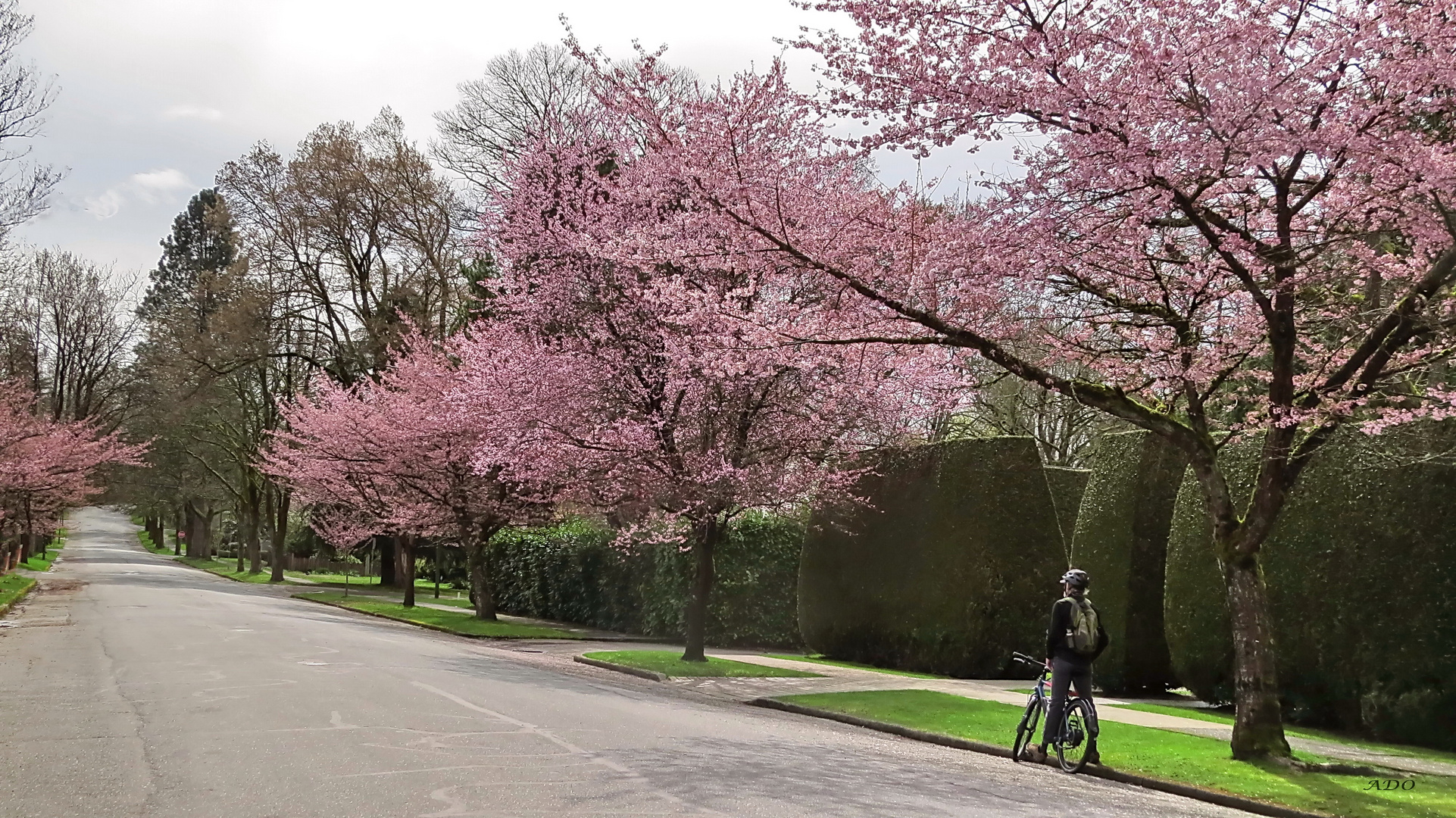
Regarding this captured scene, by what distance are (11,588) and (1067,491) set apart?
30.6m

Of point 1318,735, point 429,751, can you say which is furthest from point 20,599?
point 1318,735

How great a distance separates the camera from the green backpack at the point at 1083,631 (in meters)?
10.0

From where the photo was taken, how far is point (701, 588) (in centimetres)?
Result: 2047

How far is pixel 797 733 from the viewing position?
1161 cm

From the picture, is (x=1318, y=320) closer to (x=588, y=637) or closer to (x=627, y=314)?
(x=627, y=314)

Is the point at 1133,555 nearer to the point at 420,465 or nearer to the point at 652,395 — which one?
the point at 652,395

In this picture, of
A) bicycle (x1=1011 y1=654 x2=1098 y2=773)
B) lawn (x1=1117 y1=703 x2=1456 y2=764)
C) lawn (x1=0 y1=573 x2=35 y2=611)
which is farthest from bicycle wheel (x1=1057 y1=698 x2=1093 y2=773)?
lawn (x1=0 y1=573 x2=35 y2=611)

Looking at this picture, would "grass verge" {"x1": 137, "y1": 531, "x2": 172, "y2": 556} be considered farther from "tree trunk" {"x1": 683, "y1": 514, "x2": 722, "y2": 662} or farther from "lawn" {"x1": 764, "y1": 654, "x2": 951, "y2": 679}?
"tree trunk" {"x1": 683, "y1": 514, "x2": 722, "y2": 662}

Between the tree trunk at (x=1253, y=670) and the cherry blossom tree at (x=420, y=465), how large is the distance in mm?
17915

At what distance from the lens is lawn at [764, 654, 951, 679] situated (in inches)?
774

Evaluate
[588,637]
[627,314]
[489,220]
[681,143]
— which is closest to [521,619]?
[588,637]

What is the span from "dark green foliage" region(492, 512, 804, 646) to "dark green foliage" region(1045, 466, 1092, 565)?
21.8ft

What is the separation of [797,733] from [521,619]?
74.7 ft

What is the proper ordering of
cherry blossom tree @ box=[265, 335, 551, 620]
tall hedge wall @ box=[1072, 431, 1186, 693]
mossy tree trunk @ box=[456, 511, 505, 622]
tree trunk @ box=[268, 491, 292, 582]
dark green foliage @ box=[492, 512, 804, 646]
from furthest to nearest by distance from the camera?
tree trunk @ box=[268, 491, 292, 582] → mossy tree trunk @ box=[456, 511, 505, 622] → cherry blossom tree @ box=[265, 335, 551, 620] → dark green foliage @ box=[492, 512, 804, 646] → tall hedge wall @ box=[1072, 431, 1186, 693]
